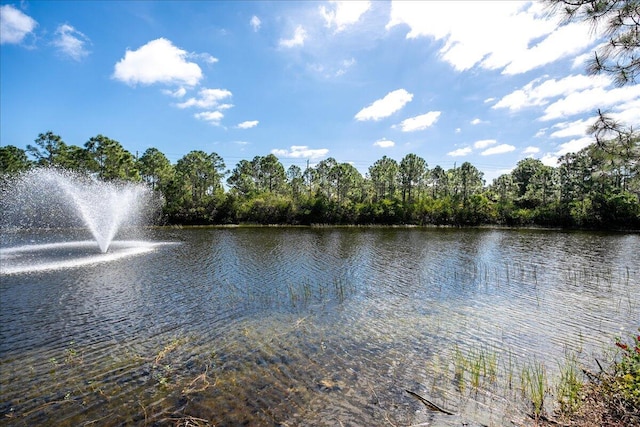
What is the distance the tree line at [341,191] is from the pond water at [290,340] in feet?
174

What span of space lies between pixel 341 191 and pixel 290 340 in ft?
244

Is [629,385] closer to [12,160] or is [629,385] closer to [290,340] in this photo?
[290,340]

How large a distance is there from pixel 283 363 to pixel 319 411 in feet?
7.93

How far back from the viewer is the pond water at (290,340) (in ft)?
23.0

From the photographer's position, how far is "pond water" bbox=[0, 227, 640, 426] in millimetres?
7008

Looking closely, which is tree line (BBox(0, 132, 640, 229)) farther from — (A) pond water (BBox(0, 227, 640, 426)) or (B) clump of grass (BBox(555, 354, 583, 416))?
(B) clump of grass (BBox(555, 354, 583, 416))

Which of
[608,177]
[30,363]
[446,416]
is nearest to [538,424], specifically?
[446,416]

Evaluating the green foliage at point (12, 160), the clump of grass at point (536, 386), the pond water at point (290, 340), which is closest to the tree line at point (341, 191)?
the green foliage at point (12, 160)

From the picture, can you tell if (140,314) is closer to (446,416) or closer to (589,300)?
(446,416)

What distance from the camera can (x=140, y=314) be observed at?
13.1 metres

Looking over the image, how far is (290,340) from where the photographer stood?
35.0ft

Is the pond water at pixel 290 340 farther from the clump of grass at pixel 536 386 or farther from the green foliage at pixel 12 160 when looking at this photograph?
the green foliage at pixel 12 160

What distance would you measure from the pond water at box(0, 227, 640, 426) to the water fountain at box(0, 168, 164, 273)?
585 centimetres

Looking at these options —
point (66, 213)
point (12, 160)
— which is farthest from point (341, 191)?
point (12, 160)
